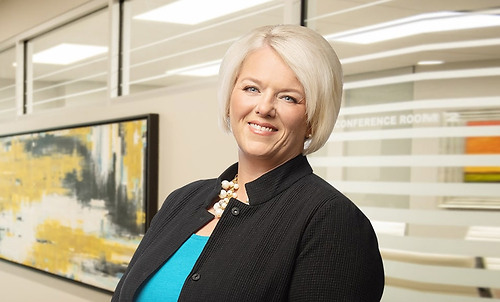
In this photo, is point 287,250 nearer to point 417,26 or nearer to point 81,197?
point 417,26

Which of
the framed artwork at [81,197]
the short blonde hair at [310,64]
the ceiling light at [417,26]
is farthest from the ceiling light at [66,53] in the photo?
the short blonde hair at [310,64]

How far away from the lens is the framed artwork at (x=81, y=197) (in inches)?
127

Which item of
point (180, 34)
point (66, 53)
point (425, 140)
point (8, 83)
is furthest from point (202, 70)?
point (8, 83)

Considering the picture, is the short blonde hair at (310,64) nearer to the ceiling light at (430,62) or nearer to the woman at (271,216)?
the woman at (271,216)

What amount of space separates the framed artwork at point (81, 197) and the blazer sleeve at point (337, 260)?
7.29 ft

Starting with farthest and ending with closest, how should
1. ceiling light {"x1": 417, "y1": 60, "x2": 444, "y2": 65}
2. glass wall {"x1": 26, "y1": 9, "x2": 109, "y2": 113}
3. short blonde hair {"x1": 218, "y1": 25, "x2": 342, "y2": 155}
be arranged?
1. glass wall {"x1": 26, "y1": 9, "x2": 109, "y2": 113}
2. ceiling light {"x1": 417, "y1": 60, "x2": 444, "y2": 65}
3. short blonde hair {"x1": 218, "y1": 25, "x2": 342, "y2": 155}

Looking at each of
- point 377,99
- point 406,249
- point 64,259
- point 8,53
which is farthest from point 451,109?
point 8,53

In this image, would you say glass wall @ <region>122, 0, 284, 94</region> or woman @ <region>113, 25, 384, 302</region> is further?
glass wall @ <region>122, 0, 284, 94</region>

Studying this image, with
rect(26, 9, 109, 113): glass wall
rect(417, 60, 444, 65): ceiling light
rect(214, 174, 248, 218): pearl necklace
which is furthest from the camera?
rect(26, 9, 109, 113): glass wall

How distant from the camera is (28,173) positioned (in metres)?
4.41

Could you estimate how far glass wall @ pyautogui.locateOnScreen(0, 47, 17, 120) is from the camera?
5059mm

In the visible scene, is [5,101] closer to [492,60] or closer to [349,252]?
[492,60]

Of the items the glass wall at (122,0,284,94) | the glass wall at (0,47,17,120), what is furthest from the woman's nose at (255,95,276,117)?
the glass wall at (0,47,17,120)

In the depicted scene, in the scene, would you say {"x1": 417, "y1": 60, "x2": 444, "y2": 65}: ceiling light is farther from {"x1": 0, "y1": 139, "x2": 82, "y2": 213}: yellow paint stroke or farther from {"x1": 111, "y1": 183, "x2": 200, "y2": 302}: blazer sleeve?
{"x1": 0, "y1": 139, "x2": 82, "y2": 213}: yellow paint stroke
